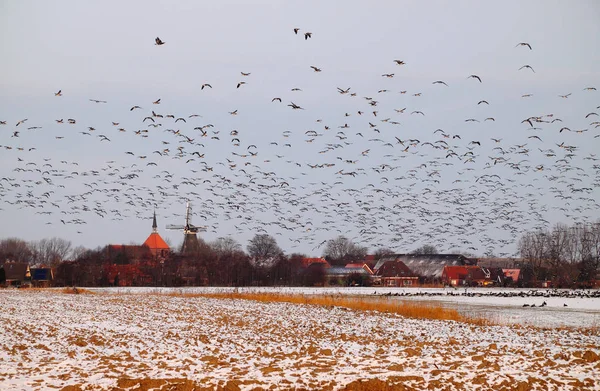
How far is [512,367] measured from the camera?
18.5m

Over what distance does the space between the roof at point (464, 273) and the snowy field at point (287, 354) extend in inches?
4343

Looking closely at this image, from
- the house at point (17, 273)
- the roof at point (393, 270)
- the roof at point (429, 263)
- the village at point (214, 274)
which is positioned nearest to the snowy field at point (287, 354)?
the village at point (214, 274)

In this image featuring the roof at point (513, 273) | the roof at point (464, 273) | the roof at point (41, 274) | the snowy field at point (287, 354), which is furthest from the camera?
the roof at point (513, 273)

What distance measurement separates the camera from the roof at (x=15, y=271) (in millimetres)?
112125

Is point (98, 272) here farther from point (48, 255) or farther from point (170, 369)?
point (48, 255)

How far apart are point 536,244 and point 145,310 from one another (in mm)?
111822

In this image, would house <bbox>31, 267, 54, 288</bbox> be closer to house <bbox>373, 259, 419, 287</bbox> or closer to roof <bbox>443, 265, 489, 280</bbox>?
house <bbox>373, 259, 419, 287</bbox>

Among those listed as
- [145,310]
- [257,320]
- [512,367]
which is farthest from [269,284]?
[512,367]

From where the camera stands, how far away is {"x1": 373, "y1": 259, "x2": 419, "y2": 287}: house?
13180 cm

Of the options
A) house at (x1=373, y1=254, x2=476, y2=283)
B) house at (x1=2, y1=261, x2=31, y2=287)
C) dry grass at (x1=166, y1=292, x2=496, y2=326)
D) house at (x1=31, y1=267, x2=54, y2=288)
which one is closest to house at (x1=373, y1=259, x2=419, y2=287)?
house at (x1=373, y1=254, x2=476, y2=283)

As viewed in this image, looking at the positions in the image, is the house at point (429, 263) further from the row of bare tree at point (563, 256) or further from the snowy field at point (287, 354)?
the snowy field at point (287, 354)

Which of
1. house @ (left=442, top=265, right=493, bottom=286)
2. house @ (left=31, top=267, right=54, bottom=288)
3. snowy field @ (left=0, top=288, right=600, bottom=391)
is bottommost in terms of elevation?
snowy field @ (left=0, top=288, right=600, bottom=391)

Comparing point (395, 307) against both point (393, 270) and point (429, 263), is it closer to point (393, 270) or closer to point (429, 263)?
point (393, 270)

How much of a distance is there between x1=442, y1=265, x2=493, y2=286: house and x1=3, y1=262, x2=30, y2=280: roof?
78.0 meters
